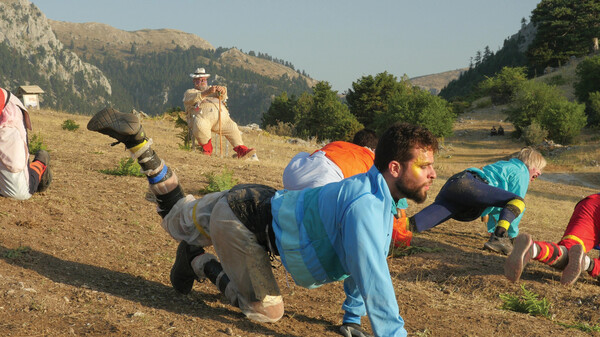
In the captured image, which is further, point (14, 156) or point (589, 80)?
point (589, 80)

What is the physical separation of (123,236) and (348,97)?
46.6 meters

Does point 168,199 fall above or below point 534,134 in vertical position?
above

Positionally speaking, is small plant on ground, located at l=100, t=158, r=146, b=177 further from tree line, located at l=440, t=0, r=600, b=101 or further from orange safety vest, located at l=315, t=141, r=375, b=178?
tree line, located at l=440, t=0, r=600, b=101

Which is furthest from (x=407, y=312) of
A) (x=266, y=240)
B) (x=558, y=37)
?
(x=558, y=37)

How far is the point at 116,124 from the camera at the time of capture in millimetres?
3533

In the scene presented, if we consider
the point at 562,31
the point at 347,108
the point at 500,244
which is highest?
the point at 562,31

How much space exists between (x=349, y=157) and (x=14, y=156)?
313 centimetres

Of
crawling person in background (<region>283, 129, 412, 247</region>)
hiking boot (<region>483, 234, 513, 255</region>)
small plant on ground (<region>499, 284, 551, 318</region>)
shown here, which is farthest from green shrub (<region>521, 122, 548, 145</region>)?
crawling person in background (<region>283, 129, 412, 247</region>)

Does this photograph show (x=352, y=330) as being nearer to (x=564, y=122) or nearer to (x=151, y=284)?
(x=151, y=284)

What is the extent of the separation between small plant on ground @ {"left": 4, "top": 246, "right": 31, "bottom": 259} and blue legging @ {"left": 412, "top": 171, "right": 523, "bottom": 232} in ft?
12.4

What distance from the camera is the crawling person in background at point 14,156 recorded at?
5.29 metres

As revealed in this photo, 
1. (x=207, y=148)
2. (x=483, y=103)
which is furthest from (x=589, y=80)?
(x=207, y=148)

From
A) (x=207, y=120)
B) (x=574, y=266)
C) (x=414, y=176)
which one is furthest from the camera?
(x=207, y=120)

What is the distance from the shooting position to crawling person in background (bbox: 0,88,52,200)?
Answer: 5285 mm
